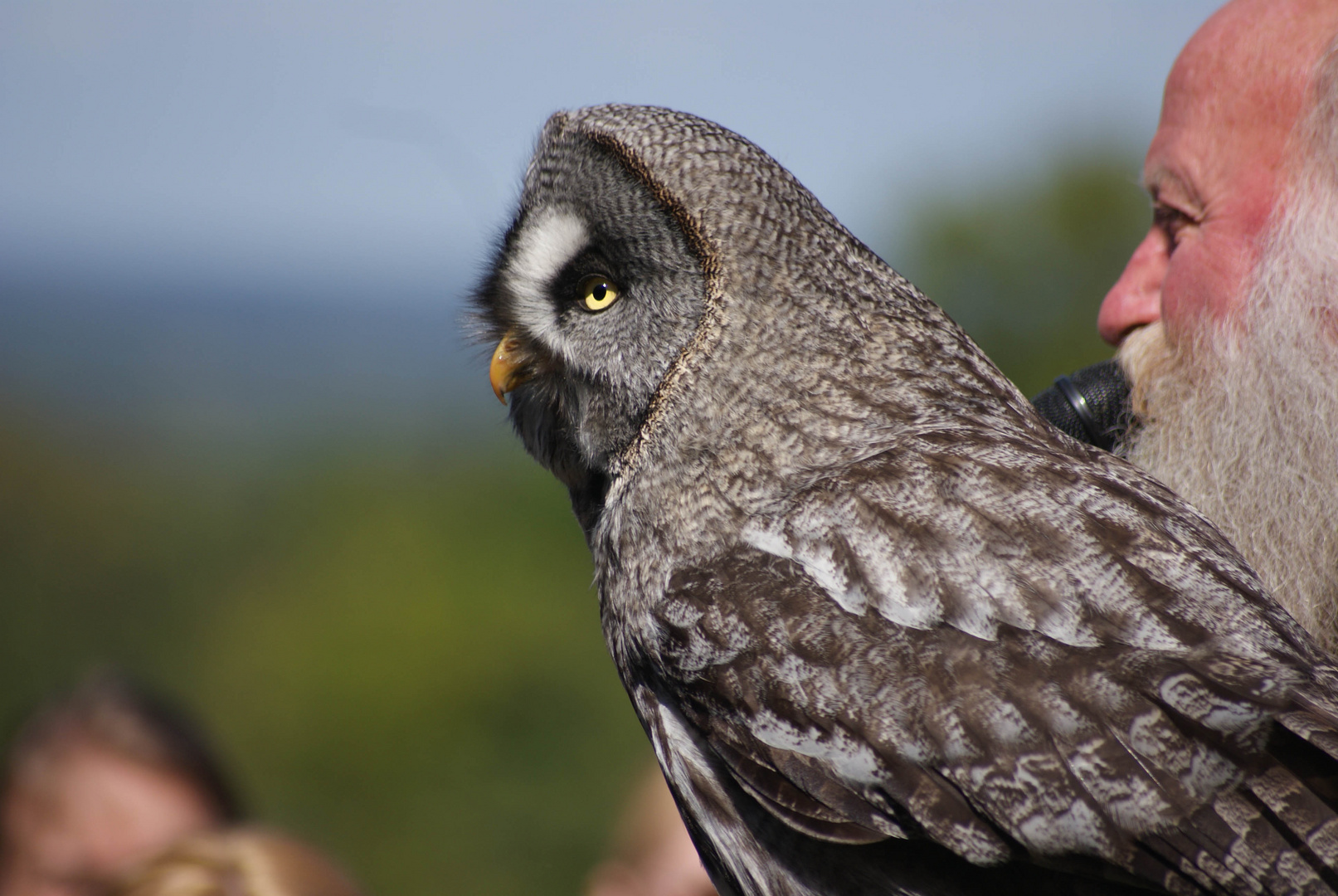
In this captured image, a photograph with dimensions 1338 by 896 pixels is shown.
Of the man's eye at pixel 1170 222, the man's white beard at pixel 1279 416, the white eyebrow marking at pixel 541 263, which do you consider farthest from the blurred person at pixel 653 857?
the man's eye at pixel 1170 222

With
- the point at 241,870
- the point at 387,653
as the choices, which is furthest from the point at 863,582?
the point at 387,653

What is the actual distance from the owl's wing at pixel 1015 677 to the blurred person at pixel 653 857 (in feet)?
2.70

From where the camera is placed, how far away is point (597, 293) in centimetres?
192

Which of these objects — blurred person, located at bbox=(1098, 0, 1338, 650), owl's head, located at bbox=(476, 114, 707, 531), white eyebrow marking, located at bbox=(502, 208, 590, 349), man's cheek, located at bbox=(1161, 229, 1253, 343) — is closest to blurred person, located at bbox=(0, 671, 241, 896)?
owl's head, located at bbox=(476, 114, 707, 531)

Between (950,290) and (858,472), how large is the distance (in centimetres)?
1352

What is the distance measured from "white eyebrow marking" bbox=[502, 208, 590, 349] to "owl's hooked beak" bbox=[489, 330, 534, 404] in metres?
0.04

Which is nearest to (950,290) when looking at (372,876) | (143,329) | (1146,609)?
(372,876)

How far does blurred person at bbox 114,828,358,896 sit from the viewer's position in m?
2.20

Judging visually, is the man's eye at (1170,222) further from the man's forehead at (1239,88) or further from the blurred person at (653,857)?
the blurred person at (653,857)

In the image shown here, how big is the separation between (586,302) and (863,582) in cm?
73

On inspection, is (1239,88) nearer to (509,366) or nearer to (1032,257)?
(509,366)

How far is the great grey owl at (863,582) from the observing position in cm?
132

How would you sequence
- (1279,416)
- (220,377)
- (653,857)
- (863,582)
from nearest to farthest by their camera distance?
(863,582), (1279,416), (653,857), (220,377)

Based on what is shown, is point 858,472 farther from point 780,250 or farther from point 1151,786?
point 1151,786
